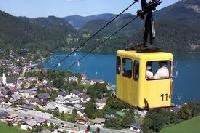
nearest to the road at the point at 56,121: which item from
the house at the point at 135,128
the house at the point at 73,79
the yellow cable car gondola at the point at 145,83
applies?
the house at the point at 135,128

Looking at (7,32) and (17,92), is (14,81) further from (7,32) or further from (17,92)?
(7,32)

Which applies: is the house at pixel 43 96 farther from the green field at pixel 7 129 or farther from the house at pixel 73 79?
the green field at pixel 7 129

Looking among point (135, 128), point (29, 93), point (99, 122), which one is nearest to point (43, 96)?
point (29, 93)

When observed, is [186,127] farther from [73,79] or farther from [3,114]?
[73,79]

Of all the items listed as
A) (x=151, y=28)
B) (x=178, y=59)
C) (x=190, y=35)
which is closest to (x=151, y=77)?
(x=151, y=28)

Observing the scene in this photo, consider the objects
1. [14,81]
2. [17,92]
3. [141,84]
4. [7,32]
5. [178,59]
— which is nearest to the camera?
[141,84]

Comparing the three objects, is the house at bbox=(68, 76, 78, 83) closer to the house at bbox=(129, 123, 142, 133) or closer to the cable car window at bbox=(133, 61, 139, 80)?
the house at bbox=(129, 123, 142, 133)

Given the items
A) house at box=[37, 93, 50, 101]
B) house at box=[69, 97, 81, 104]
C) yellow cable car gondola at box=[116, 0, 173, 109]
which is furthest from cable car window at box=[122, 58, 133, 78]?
house at box=[37, 93, 50, 101]
